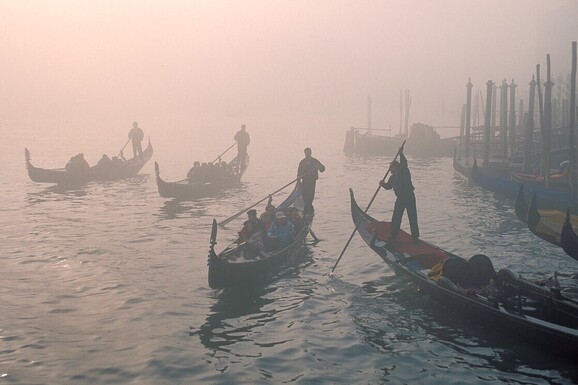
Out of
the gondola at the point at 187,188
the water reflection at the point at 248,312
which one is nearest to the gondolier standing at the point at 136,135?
the gondola at the point at 187,188

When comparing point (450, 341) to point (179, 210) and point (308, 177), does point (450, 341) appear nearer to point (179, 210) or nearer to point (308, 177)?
point (308, 177)

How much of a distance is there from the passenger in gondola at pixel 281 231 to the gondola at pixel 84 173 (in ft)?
46.8

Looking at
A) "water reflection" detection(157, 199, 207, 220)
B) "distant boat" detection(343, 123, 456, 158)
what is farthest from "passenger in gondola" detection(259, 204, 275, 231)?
"distant boat" detection(343, 123, 456, 158)

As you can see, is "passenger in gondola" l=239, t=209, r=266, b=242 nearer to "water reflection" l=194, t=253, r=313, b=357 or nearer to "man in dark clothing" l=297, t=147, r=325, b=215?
"water reflection" l=194, t=253, r=313, b=357

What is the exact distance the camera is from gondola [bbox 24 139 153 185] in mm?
24469

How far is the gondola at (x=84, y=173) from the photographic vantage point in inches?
963

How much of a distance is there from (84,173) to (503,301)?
19707 millimetres

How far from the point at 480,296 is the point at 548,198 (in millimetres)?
10415

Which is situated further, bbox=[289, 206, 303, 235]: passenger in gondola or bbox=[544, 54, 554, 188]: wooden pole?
bbox=[544, 54, 554, 188]: wooden pole

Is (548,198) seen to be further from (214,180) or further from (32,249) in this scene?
(32,249)

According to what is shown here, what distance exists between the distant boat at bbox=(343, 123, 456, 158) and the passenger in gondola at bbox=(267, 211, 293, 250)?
29566mm

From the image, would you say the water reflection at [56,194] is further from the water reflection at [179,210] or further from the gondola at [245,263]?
the gondola at [245,263]

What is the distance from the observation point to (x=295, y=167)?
3662cm

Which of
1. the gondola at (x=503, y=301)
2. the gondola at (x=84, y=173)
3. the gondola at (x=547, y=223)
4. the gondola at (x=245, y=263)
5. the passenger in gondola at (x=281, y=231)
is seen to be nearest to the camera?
the gondola at (x=503, y=301)
